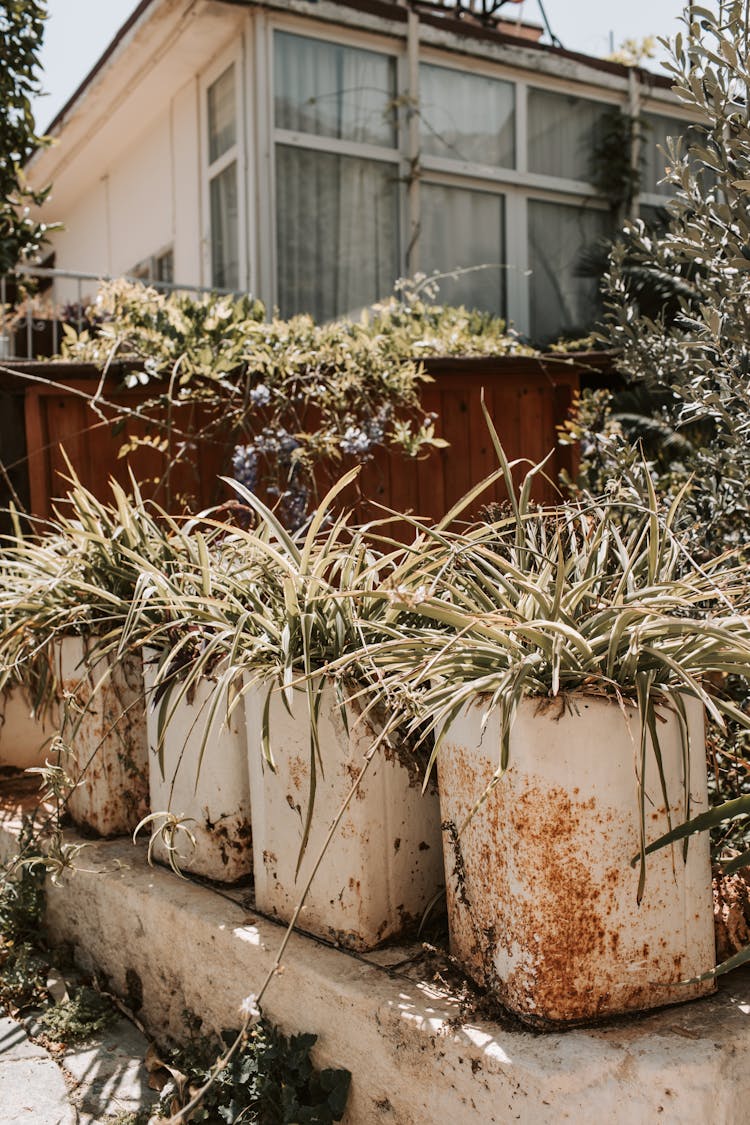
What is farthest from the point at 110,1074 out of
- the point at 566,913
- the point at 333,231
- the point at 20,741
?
the point at 333,231

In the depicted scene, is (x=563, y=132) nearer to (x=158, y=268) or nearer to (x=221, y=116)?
(x=221, y=116)

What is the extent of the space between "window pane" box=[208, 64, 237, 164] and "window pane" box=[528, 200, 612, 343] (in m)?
2.90

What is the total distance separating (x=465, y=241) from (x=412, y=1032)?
843cm

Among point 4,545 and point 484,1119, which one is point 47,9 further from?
point 484,1119

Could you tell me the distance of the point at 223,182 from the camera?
8.75 meters

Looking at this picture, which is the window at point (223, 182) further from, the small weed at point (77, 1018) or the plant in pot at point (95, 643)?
the small weed at point (77, 1018)

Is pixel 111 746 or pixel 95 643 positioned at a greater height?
pixel 95 643

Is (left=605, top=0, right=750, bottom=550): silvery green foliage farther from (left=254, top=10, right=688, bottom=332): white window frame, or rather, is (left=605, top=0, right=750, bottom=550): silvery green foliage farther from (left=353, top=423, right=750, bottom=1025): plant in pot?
(left=254, top=10, right=688, bottom=332): white window frame

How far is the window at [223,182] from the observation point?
849 cm

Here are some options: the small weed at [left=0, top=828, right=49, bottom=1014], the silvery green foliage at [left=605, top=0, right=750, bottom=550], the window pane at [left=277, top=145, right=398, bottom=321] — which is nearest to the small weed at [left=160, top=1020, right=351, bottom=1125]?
the small weed at [left=0, top=828, right=49, bottom=1014]

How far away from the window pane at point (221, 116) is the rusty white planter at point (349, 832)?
295 inches

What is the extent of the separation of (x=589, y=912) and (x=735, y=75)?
1.60 metres

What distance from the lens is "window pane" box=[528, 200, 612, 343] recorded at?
967 cm

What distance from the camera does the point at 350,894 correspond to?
1.97 m
